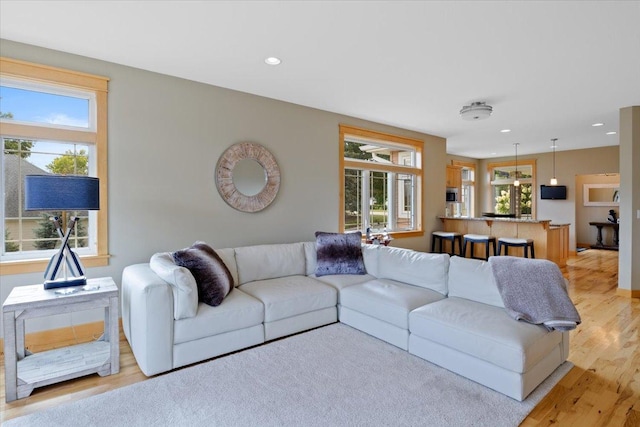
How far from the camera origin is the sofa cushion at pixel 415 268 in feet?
10.7

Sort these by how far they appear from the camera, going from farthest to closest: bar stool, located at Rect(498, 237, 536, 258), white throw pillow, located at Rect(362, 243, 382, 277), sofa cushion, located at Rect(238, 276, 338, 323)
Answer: bar stool, located at Rect(498, 237, 536, 258) → white throw pillow, located at Rect(362, 243, 382, 277) → sofa cushion, located at Rect(238, 276, 338, 323)

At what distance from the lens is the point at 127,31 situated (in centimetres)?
275

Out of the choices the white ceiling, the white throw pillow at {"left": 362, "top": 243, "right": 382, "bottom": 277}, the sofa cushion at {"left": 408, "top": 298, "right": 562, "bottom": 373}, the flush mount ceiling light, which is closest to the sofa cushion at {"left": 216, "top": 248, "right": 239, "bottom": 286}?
the white throw pillow at {"left": 362, "top": 243, "right": 382, "bottom": 277}

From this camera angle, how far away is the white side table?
2254mm

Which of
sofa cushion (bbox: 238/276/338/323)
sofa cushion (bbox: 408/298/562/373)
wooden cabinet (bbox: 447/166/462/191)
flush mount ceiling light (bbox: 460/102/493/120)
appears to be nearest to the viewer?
sofa cushion (bbox: 408/298/562/373)

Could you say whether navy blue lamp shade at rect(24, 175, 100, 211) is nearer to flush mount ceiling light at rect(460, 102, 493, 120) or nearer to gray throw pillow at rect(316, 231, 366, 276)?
gray throw pillow at rect(316, 231, 366, 276)

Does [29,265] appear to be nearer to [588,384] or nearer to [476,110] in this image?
[588,384]

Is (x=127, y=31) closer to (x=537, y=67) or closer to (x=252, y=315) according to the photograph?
(x=252, y=315)

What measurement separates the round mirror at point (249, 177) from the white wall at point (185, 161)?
0.27 m

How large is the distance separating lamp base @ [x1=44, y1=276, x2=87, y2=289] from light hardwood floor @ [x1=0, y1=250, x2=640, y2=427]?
27.5 inches

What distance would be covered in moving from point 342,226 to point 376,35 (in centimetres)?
302

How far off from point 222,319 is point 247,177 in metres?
1.96

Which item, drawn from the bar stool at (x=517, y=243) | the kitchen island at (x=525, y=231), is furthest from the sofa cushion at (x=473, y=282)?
the kitchen island at (x=525, y=231)

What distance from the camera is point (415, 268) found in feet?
11.4
